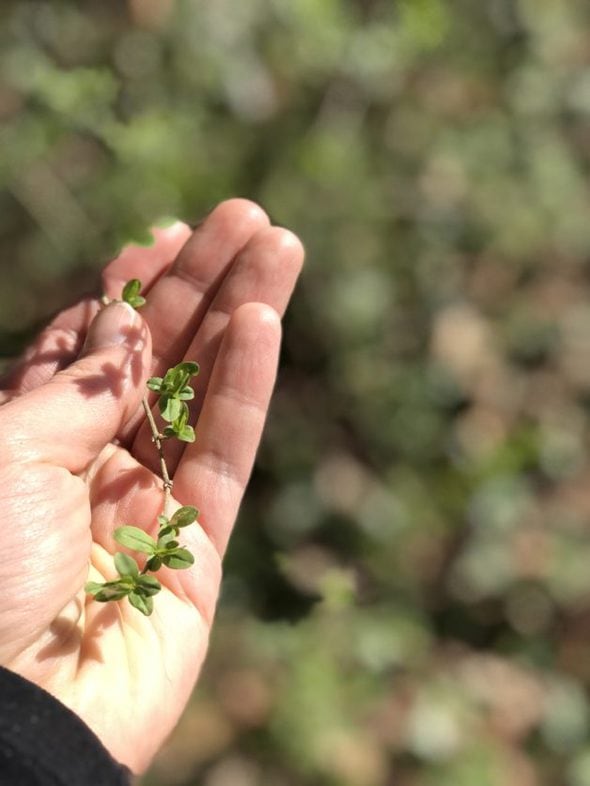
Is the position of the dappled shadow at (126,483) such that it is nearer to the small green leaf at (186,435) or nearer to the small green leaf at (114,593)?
the small green leaf at (186,435)

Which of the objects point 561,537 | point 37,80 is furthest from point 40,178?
point 561,537

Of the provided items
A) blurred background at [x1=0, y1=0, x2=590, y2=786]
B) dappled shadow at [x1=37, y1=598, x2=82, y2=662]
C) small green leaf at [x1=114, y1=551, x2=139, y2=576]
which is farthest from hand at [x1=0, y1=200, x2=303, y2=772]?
blurred background at [x1=0, y1=0, x2=590, y2=786]

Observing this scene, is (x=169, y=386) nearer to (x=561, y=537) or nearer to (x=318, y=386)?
(x=318, y=386)

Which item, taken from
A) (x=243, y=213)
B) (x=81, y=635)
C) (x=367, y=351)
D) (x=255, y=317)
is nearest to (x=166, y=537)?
(x=81, y=635)

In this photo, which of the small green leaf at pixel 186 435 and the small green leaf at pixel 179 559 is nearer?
the small green leaf at pixel 179 559

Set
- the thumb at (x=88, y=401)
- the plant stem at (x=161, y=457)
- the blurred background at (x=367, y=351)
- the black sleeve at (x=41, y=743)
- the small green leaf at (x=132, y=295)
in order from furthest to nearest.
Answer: the blurred background at (x=367, y=351), the small green leaf at (x=132, y=295), the plant stem at (x=161, y=457), the thumb at (x=88, y=401), the black sleeve at (x=41, y=743)

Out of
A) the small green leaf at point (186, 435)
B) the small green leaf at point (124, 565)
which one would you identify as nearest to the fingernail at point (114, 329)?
the small green leaf at point (186, 435)

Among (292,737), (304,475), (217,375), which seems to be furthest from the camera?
(304,475)
